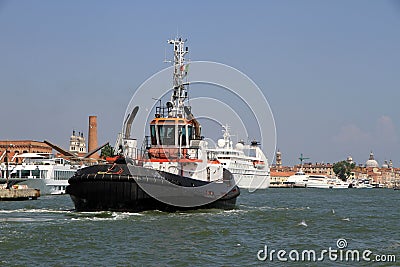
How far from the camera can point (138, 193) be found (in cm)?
3784

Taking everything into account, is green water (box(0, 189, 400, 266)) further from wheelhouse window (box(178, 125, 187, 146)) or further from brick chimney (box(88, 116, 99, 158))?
brick chimney (box(88, 116, 99, 158))

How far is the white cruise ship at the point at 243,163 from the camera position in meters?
129

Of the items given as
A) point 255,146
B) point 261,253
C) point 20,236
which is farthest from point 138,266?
point 255,146

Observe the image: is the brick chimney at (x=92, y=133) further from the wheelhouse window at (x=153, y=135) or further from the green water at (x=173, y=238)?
the green water at (x=173, y=238)

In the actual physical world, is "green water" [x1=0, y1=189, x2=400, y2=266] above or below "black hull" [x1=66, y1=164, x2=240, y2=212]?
below

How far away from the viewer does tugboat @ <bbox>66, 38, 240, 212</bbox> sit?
1492 inches

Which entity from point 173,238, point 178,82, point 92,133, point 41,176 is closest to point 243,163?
point 92,133

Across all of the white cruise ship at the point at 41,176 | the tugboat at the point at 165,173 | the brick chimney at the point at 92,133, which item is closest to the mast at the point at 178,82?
the tugboat at the point at 165,173

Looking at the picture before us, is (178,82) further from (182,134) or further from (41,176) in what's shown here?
(41,176)

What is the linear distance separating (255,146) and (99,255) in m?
124

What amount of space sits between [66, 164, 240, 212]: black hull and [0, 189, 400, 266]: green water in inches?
29.2

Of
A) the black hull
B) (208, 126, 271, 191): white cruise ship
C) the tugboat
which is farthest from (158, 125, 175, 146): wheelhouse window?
(208, 126, 271, 191): white cruise ship

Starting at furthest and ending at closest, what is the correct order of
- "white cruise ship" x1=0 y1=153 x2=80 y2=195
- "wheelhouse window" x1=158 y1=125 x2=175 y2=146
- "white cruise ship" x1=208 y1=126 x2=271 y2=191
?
"white cruise ship" x1=208 y1=126 x2=271 y2=191 → "white cruise ship" x1=0 y1=153 x2=80 y2=195 → "wheelhouse window" x1=158 y1=125 x2=175 y2=146

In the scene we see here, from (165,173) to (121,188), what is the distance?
9.80 feet
